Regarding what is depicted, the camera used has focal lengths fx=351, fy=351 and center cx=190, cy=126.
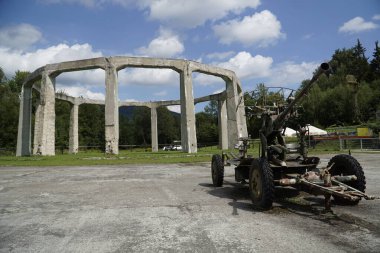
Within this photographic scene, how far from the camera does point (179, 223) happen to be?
529 centimetres

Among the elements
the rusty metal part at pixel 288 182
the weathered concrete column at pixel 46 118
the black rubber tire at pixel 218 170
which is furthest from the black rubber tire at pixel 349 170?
the weathered concrete column at pixel 46 118

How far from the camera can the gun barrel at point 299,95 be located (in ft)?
19.3

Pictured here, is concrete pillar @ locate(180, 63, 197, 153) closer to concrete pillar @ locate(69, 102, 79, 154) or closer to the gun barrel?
concrete pillar @ locate(69, 102, 79, 154)

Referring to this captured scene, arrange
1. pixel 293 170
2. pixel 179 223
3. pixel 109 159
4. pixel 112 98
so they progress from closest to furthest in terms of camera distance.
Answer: pixel 179 223 → pixel 293 170 → pixel 109 159 → pixel 112 98

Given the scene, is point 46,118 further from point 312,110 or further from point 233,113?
point 312,110

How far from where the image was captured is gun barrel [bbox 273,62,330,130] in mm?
5887

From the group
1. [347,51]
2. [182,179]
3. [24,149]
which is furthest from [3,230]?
[347,51]

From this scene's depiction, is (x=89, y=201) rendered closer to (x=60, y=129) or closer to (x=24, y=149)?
(x=24, y=149)

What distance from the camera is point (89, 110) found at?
76.8 m

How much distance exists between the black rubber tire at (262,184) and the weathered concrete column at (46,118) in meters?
28.5

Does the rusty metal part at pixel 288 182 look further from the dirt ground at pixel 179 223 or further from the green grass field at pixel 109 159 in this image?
the green grass field at pixel 109 159

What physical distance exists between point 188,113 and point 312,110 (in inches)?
685

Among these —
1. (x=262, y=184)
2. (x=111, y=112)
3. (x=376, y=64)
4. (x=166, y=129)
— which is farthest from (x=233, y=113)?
(x=166, y=129)

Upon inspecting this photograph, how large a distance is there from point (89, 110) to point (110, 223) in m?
74.5
